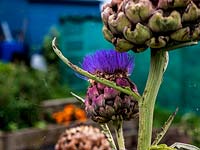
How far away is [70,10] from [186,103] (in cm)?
620

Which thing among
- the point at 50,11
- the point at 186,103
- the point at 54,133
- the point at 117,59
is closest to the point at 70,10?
the point at 50,11

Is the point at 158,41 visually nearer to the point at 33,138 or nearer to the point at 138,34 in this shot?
the point at 138,34

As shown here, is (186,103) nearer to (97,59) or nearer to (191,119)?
(191,119)

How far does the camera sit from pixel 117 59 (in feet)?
3.44

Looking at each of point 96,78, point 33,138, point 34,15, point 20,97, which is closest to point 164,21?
point 96,78

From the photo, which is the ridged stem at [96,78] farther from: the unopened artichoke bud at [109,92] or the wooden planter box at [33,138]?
the wooden planter box at [33,138]

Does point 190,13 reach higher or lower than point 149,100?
higher

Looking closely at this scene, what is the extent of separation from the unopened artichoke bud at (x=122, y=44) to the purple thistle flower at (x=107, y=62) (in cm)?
14

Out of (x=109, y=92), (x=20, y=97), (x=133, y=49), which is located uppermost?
(x=133, y=49)

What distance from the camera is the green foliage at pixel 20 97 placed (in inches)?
176

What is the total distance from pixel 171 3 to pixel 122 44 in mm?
92

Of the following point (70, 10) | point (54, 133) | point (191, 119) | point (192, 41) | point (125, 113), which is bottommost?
point (70, 10)

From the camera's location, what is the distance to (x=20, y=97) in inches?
167

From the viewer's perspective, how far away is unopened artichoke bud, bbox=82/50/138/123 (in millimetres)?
1018
